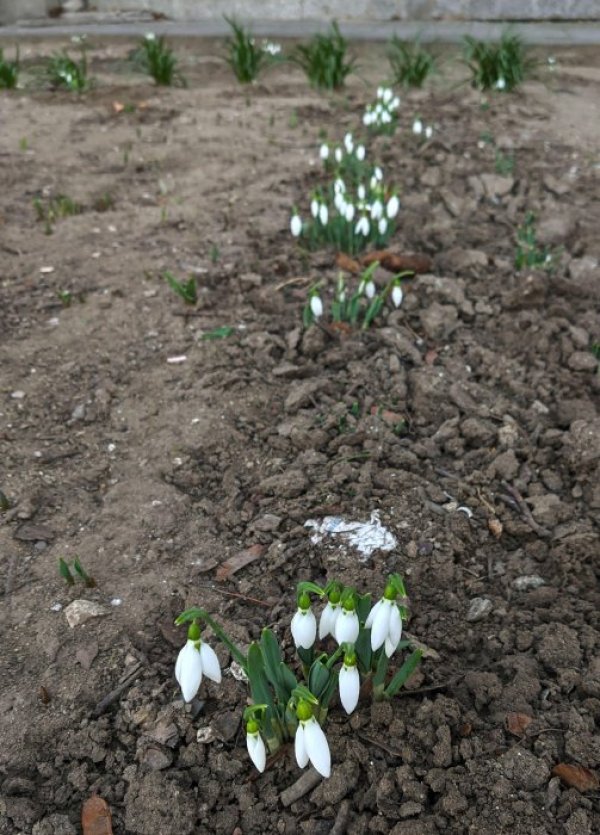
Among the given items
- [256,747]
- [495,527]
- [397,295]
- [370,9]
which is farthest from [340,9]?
[256,747]

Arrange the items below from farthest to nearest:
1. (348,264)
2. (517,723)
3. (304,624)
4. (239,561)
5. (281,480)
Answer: (348,264), (281,480), (239,561), (517,723), (304,624)

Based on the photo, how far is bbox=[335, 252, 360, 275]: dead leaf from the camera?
3961 mm

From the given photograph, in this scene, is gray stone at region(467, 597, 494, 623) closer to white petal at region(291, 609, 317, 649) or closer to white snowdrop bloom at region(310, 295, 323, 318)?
white petal at region(291, 609, 317, 649)

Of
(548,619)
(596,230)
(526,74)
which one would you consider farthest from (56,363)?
(526,74)

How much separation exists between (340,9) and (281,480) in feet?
28.4

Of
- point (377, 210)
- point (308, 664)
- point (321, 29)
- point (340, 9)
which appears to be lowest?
point (308, 664)

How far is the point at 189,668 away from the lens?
1.71m

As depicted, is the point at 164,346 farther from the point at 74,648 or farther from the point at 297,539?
the point at 74,648

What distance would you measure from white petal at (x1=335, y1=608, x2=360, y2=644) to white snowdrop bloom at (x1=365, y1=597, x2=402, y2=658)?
0.18 ft

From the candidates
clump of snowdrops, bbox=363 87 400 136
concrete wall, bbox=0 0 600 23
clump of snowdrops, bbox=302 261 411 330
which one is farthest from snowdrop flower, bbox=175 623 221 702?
concrete wall, bbox=0 0 600 23

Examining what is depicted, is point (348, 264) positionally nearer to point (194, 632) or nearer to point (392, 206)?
point (392, 206)

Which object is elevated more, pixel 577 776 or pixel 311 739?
pixel 311 739

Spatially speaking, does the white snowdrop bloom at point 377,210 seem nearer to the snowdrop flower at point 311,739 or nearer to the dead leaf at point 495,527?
the dead leaf at point 495,527

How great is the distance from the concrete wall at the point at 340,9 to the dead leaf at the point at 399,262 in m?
6.89
